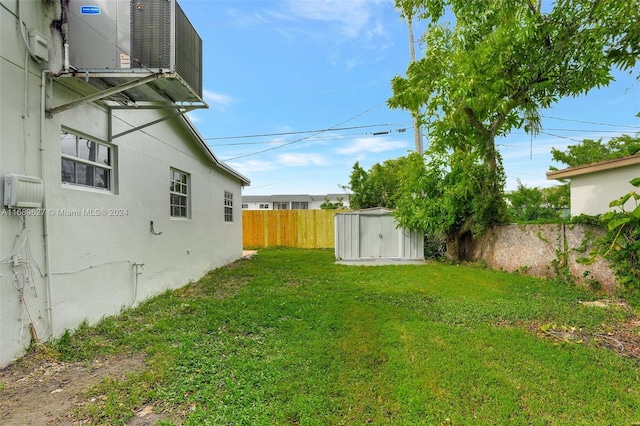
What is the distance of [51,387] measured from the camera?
2461 mm

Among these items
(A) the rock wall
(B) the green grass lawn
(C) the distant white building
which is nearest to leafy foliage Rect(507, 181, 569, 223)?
(A) the rock wall

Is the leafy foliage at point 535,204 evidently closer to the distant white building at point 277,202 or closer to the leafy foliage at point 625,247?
the leafy foliage at point 625,247

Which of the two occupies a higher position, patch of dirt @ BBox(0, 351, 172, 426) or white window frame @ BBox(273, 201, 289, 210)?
white window frame @ BBox(273, 201, 289, 210)

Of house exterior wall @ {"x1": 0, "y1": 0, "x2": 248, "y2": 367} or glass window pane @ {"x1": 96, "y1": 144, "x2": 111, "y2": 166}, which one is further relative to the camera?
glass window pane @ {"x1": 96, "y1": 144, "x2": 111, "y2": 166}

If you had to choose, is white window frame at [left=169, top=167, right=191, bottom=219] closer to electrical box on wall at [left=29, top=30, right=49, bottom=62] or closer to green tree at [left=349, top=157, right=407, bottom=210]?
electrical box on wall at [left=29, top=30, right=49, bottom=62]

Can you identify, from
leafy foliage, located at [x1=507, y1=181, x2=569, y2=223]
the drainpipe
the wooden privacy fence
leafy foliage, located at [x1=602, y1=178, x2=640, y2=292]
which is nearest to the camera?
the drainpipe

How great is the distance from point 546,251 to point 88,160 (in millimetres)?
8805

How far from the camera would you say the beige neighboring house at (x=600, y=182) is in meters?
6.43

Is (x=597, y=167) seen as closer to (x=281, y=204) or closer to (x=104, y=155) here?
(x=104, y=155)

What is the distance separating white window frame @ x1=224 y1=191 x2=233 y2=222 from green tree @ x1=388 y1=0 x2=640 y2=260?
6.04 m

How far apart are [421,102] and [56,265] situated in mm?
8333

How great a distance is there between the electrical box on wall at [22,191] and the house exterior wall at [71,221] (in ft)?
0.28

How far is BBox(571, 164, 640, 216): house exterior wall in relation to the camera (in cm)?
652

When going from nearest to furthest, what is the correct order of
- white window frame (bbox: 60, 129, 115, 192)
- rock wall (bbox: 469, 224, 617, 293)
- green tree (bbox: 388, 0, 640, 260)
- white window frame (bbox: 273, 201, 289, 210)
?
1. white window frame (bbox: 60, 129, 115, 192)
2. green tree (bbox: 388, 0, 640, 260)
3. rock wall (bbox: 469, 224, 617, 293)
4. white window frame (bbox: 273, 201, 289, 210)
